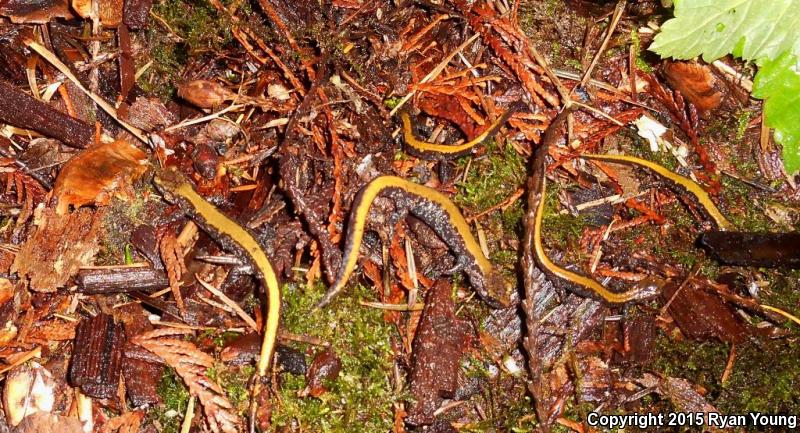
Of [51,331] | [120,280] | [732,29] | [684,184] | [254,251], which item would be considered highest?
[732,29]

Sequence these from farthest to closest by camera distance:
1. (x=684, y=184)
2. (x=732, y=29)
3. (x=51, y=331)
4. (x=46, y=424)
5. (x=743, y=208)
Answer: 1. (x=743, y=208)
2. (x=684, y=184)
3. (x=51, y=331)
4. (x=46, y=424)
5. (x=732, y=29)

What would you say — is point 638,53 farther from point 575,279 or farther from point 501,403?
point 501,403

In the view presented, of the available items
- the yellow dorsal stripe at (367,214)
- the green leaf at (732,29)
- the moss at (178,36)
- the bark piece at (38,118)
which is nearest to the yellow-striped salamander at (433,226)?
the yellow dorsal stripe at (367,214)

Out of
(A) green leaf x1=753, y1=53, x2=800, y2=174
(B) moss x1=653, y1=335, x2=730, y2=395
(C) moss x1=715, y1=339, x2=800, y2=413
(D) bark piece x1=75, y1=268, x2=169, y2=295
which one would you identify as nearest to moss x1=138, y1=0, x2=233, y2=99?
(D) bark piece x1=75, y1=268, x2=169, y2=295

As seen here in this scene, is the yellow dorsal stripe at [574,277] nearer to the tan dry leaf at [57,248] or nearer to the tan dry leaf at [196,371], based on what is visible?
the tan dry leaf at [196,371]

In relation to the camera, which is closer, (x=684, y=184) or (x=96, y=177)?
(x=96, y=177)

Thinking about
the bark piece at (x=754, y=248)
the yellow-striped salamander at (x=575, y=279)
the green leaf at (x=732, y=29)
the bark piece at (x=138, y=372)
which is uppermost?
the green leaf at (x=732, y=29)

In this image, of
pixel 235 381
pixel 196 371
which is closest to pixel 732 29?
pixel 235 381

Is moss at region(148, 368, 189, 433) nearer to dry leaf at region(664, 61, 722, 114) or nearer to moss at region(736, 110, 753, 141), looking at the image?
dry leaf at region(664, 61, 722, 114)
